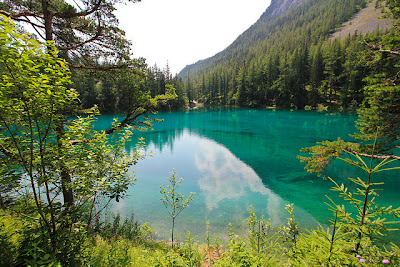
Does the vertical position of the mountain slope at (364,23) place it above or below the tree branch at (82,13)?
above

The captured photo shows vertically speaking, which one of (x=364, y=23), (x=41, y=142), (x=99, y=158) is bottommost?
(x=99, y=158)

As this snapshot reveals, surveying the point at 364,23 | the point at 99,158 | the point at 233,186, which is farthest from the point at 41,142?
the point at 364,23

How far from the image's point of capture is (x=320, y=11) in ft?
489

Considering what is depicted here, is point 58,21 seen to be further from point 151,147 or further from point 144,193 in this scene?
point 151,147

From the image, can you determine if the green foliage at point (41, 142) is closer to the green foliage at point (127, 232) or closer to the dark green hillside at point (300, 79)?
the green foliage at point (127, 232)

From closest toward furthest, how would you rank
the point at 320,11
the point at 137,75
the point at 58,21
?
the point at 58,21 < the point at 137,75 < the point at 320,11

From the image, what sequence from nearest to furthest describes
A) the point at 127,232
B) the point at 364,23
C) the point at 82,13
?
the point at 82,13 → the point at 127,232 → the point at 364,23

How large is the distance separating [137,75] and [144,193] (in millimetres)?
9175

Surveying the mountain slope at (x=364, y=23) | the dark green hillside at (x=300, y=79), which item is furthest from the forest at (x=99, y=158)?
the mountain slope at (x=364, y=23)

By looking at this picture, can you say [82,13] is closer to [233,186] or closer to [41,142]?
[41,142]

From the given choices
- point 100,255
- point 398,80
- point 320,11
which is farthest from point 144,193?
point 320,11

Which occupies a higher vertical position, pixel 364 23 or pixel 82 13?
pixel 364 23

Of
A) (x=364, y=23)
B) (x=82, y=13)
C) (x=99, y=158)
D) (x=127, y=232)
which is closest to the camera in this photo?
(x=99, y=158)

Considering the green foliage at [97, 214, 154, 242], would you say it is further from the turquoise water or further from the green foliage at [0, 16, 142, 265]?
the green foliage at [0, 16, 142, 265]
